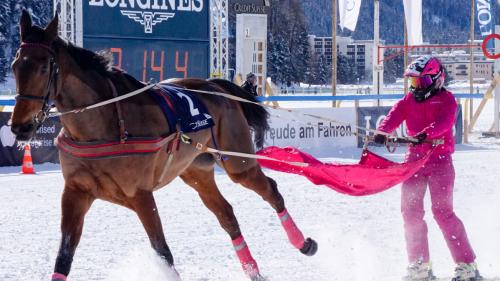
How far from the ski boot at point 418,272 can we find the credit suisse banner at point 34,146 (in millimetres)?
8922

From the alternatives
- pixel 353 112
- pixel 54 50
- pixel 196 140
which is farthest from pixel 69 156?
pixel 353 112

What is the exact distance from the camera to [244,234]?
8328 mm

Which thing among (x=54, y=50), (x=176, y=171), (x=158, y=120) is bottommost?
(x=176, y=171)

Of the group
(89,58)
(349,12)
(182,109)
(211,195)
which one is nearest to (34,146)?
(211,195)

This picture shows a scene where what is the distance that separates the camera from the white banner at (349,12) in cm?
2323

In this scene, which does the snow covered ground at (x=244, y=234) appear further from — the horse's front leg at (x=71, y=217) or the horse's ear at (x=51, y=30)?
the horse's ear at (x=51, y=30)

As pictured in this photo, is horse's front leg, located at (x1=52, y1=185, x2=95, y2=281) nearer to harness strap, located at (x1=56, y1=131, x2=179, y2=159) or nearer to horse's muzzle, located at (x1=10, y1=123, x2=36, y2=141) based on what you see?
harness strap, located at (x1=56, y1=131, x2=179, y2=159)

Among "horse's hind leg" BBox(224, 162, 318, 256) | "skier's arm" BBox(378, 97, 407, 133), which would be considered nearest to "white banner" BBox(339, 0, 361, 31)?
"horse's hind leg" BBox(224, 162, 318, 256)

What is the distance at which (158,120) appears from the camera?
5.87 meters

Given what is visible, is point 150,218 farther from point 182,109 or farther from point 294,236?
point 294,236

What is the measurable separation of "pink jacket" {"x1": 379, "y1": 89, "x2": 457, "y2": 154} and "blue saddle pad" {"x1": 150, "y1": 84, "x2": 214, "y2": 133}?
4.74 ft

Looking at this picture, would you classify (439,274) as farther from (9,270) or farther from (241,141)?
(9,270)

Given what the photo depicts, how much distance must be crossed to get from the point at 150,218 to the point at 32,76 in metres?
1.28

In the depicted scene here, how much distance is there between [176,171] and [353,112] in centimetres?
1265
